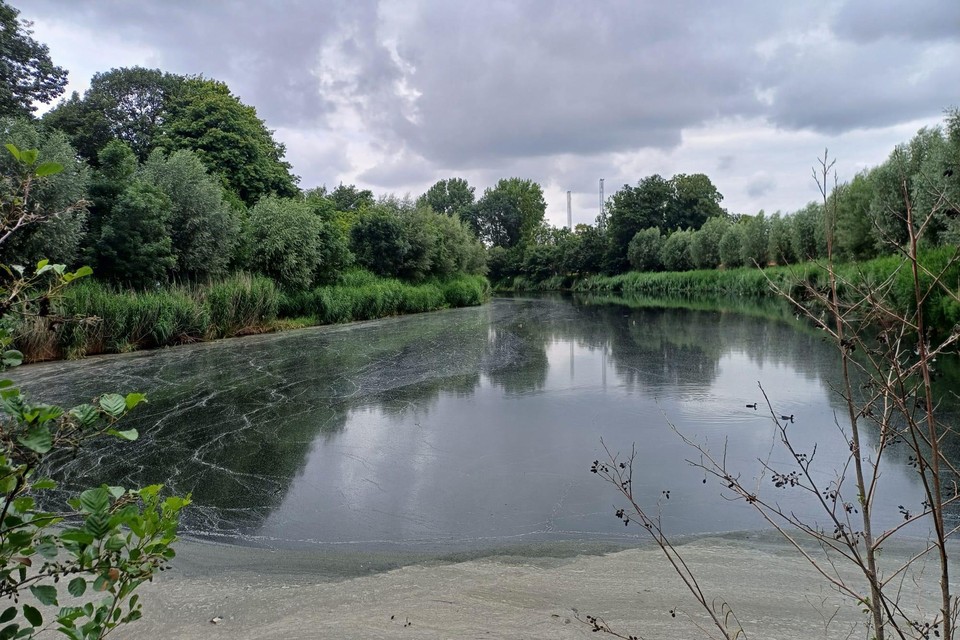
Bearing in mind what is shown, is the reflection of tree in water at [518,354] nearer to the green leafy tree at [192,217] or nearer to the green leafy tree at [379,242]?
the green leafy tree at [192,217]

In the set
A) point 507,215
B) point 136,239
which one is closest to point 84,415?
point 136,239

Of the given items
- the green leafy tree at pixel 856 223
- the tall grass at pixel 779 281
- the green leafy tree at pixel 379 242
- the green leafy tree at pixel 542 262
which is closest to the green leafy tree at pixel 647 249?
the tall grass at pixel 779 281

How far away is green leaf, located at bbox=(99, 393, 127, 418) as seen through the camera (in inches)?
52.4

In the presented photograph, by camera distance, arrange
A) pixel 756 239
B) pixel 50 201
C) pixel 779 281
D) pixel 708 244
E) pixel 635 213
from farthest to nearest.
→ pixel 635 213 → pixel 708 244 → pixel 756 239 → pixel 779 281 → pixel 50 201

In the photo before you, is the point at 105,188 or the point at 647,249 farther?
the point at 647,249

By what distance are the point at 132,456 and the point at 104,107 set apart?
28615 millimetres

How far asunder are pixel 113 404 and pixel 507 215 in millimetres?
75215

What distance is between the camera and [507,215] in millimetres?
75438

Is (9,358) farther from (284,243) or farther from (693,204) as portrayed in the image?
(693,204)

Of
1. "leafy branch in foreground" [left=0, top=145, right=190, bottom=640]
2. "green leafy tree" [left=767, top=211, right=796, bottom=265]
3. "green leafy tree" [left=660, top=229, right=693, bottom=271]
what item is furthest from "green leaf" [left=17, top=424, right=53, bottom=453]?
"green leafy tree" [left=660, top=229, right=693, bottom=271]

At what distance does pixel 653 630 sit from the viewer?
271 cm

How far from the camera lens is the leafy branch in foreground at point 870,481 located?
142 centimetres

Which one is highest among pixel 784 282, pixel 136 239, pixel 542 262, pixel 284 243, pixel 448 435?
pixel 542 262

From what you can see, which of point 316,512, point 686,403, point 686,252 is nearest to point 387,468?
point 316,512
